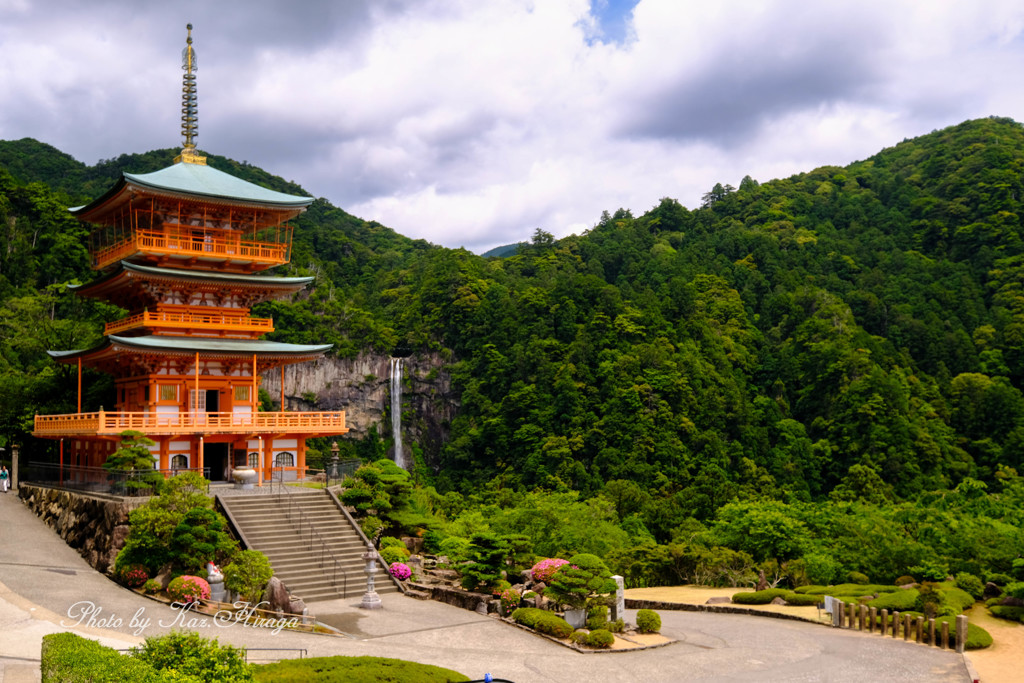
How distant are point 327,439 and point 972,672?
5554 centimetres

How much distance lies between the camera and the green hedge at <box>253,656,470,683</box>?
13.1 metres

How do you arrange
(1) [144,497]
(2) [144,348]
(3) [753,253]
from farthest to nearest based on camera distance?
(3) [753,253], (2) [144,348], (1) [144,497]

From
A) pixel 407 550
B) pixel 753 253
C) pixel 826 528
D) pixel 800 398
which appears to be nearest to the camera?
pixel 407 550

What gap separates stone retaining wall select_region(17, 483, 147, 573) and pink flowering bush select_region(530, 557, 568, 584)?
36.1ft

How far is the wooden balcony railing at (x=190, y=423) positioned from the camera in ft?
87.9

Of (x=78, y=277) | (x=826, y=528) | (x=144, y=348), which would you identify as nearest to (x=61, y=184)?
(x=78, y=277)

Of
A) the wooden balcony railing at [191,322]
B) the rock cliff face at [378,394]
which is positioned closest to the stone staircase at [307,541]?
the wooden balcony railing at [191,322]

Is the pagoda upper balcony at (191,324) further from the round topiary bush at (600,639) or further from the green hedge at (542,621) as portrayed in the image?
the round topiary bush at (600,639)

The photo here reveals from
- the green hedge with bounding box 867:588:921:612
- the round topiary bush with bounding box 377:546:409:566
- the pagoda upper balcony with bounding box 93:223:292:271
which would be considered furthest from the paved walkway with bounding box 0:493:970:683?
the pagoda upper balcony with bounding box 93:223:292:271

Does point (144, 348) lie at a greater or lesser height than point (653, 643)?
greater

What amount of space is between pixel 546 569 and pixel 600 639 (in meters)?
3.62

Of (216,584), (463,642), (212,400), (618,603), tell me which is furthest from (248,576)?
(212,400)

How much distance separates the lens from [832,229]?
106 metres

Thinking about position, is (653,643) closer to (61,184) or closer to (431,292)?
(431,292)
